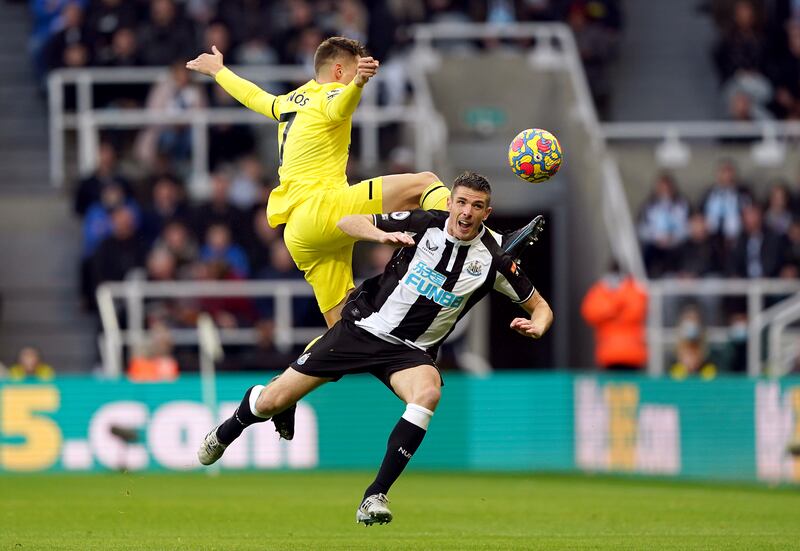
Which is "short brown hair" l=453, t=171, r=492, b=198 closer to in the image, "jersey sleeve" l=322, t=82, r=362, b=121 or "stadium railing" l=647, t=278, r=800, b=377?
"jersey sleeve" l=322, t=82, r=362, b=121

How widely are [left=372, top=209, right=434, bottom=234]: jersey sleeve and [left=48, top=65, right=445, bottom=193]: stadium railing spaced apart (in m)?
10.3

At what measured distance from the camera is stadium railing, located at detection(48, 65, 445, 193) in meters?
21.1

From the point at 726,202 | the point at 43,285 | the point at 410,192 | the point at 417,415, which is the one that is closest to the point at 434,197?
the point at 410,192

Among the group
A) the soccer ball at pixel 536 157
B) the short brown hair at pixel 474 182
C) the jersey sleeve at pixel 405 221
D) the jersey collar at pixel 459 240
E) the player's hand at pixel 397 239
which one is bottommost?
the jersey collar at pixel 459 240

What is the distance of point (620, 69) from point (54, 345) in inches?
380

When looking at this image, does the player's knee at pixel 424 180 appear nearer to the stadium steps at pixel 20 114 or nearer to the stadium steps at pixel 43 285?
the stadium steps at pixel 43 285

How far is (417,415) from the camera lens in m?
10.6

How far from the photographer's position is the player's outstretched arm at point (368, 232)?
34.2 feet

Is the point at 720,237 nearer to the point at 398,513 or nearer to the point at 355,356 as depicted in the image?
the point at 398,513

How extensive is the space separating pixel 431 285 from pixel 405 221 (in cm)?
43

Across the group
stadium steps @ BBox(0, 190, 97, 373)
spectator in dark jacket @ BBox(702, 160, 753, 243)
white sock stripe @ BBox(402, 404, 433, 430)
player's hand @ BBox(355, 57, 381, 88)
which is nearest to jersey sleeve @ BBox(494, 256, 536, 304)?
white sock stripe @ BBox(402, 404, 433, 430)

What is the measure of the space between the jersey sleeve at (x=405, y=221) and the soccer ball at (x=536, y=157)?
0.65m

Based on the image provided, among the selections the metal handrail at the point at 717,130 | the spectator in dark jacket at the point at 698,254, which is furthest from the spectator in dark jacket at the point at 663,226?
the metal handrail at the point at 717,130

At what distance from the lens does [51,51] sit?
22641 mm
